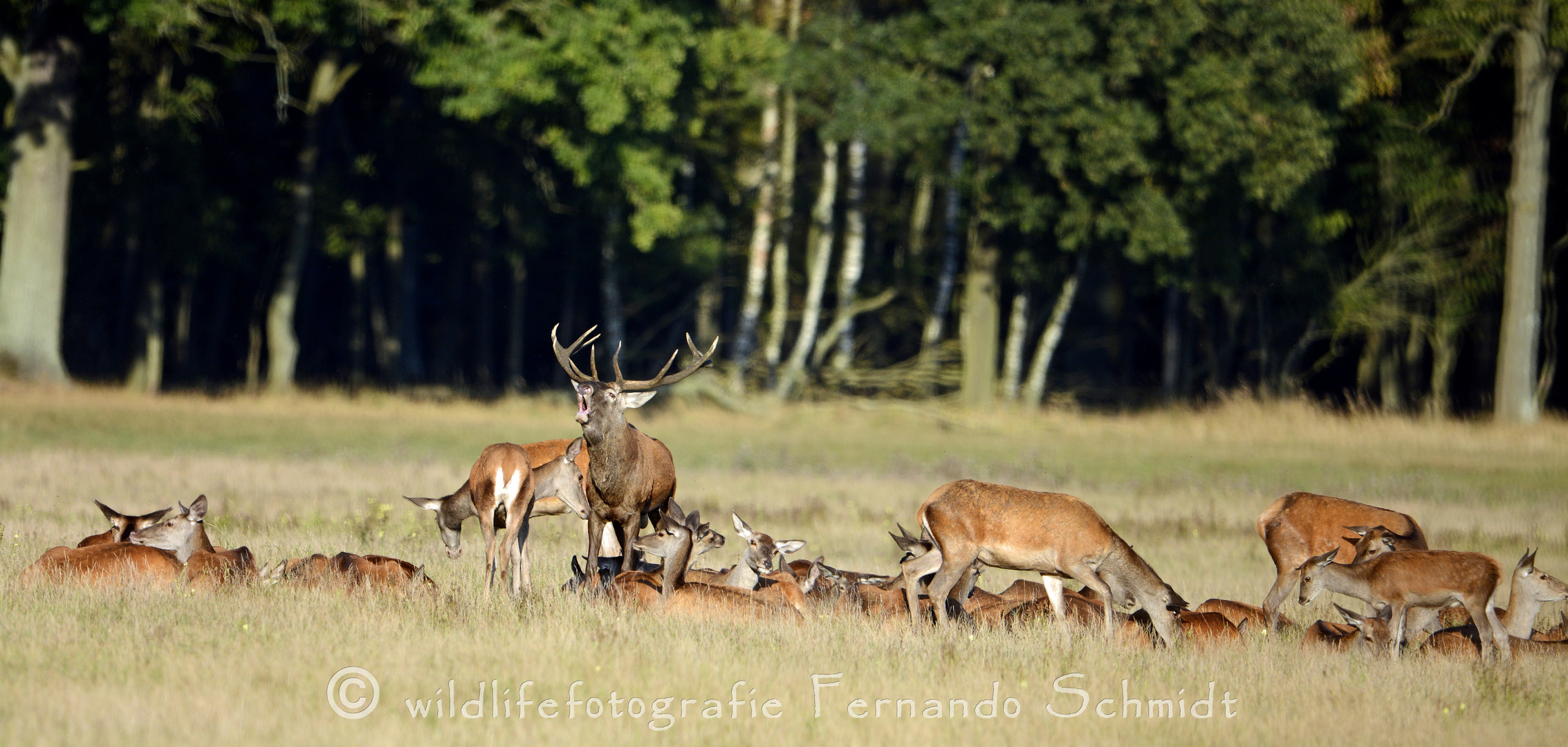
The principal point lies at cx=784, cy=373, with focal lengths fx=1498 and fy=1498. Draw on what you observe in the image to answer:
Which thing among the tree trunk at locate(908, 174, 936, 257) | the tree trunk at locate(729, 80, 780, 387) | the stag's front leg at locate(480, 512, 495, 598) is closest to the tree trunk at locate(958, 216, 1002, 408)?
the tree trunk at locate(729, 80, 780, 387)

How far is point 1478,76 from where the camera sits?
3031cm

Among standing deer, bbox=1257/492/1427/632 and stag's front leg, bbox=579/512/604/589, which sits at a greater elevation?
standing deer, bbox=1257/492/1427/632

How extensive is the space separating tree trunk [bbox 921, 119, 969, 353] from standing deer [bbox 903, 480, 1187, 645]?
18382mm

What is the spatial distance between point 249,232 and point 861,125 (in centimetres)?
1704

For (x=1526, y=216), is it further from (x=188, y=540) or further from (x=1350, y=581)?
(x=188, y=540)

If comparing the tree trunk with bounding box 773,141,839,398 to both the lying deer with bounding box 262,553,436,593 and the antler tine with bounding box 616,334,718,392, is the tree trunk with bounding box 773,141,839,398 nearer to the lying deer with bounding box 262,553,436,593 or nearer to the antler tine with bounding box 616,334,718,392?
the antler tine with bounding box 616,334,718,392

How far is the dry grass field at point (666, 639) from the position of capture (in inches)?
252

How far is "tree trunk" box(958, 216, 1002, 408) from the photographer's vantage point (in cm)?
2811

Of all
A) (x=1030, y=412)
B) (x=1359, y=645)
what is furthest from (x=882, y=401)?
(x=1359, y=645)

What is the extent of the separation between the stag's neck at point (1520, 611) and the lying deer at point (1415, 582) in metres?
0.12

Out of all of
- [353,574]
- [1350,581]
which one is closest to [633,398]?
[353,574]

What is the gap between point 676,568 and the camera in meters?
9.02

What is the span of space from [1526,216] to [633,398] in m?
22.2

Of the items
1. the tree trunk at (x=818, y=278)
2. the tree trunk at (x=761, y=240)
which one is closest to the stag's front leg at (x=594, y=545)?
the tree trunk at (x=761, y=240)
